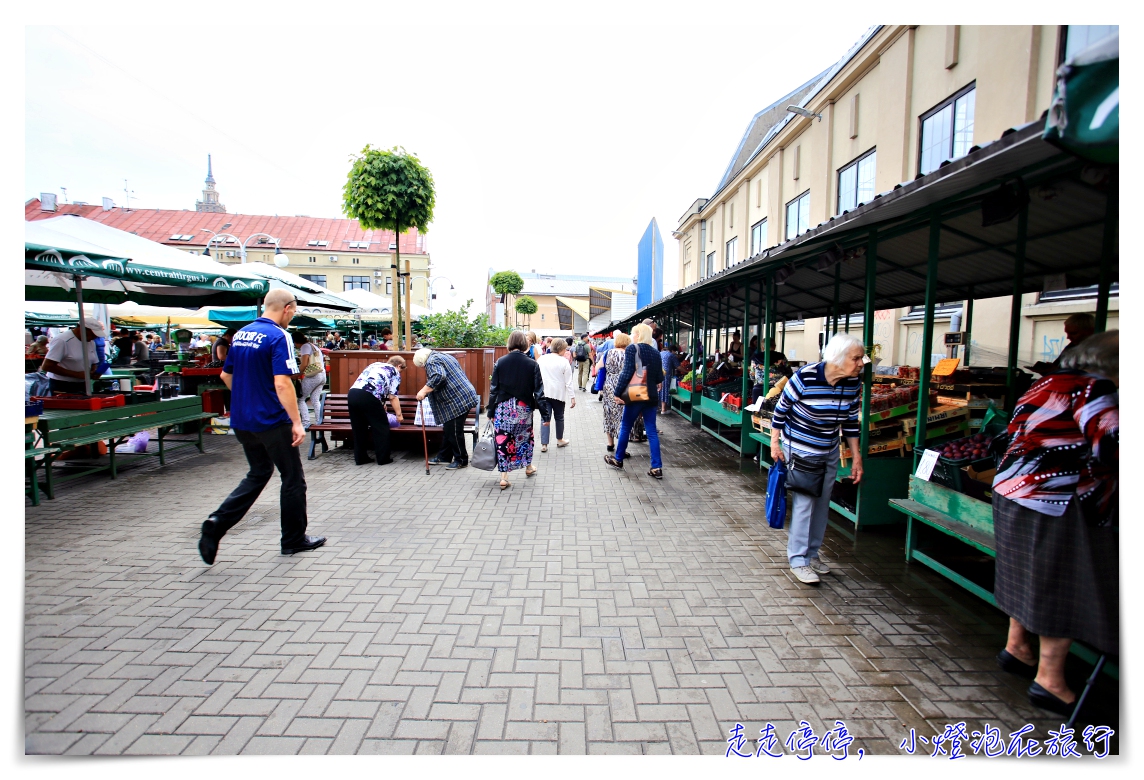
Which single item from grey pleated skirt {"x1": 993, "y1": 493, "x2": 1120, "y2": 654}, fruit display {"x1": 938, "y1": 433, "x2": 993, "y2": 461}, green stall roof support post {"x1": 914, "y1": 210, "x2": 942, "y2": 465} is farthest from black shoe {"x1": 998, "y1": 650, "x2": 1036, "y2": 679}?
green stall roof support post {"x1": 914, "y1": 210, "x2": 942, "y2": 465}

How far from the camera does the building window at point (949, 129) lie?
9898 millimetres

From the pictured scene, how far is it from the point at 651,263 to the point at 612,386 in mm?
27299

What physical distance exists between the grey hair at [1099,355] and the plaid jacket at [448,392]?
5963 mm

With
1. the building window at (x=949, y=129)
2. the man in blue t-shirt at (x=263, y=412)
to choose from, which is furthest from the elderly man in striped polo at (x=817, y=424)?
the building window at (x=949, y=129)

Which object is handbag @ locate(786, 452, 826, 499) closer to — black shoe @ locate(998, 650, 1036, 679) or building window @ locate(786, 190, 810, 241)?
black shoe @ locate(998, 650, 1036, 679)

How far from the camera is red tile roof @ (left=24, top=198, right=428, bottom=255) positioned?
48.2 meters

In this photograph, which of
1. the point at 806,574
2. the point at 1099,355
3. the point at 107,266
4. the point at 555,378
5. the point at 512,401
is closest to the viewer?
the point at 1099,355

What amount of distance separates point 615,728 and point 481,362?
32.7 ft

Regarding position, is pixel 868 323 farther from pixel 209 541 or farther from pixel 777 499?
pixel 209 541

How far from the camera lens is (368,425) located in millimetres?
7543

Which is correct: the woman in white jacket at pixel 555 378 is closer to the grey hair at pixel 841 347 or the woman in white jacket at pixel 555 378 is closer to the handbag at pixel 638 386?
the handbag at pixel 638 386

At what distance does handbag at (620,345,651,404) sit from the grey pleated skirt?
4.38 meters

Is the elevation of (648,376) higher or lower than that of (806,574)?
higher

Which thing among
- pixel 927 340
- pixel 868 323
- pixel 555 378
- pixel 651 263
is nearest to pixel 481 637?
pixel 927 340
